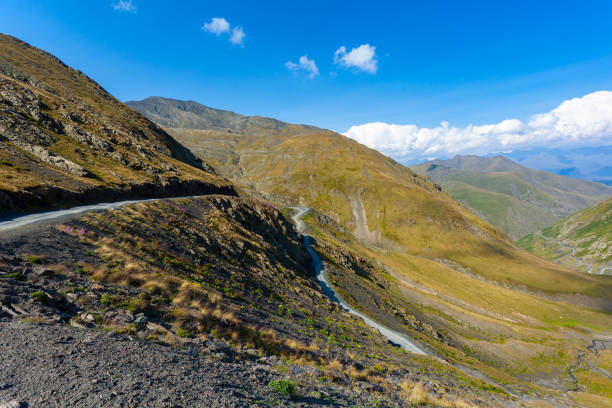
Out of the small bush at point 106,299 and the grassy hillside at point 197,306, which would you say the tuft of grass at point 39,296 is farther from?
the small bush at point 106,299

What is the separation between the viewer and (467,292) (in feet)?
307

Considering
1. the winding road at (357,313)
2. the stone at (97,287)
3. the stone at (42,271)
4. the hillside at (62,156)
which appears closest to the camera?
the stone at (42,271)

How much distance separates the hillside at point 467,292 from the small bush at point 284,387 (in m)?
35.5

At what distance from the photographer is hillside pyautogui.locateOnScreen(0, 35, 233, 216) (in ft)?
85.0

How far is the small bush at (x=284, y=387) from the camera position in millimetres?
9688

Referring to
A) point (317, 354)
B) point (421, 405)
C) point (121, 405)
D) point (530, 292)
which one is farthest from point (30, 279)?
point (530, 292)

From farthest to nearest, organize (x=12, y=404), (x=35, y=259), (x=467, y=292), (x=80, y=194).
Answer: (x=467, y=292), (x=80, y=194), (x=35, y=259), (x=12, y=404)

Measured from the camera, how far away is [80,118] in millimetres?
53969

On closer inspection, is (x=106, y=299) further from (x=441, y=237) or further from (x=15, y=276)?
(x=441, y=237)

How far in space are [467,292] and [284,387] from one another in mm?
105766

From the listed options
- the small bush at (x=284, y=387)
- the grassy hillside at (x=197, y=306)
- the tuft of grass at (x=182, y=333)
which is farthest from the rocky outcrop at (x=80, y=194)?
the small bush at (x=284, y=387)

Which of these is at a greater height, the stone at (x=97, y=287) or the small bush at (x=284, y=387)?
the stone at (x=97, y=287)

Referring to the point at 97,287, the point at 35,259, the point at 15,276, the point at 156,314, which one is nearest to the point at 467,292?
the point at 156,314

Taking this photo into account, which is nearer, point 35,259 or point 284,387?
point 284,387
